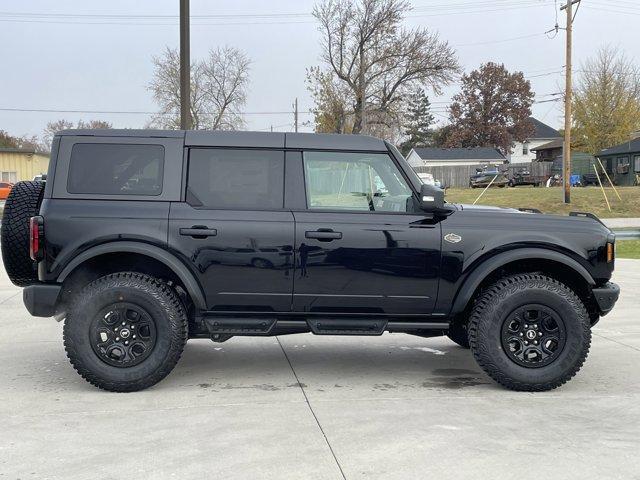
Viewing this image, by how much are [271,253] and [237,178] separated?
0.66 metres

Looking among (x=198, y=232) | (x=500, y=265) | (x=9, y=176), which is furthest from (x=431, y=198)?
(x=9, y=176)

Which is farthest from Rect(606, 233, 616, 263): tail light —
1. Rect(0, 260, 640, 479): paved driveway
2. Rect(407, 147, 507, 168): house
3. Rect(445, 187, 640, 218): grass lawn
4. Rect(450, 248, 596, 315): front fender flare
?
Rect(407, 147, 507, 168): house

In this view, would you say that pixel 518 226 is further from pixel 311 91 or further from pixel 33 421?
pixel 311 91

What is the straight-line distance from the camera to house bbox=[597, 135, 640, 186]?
45275 millimetres

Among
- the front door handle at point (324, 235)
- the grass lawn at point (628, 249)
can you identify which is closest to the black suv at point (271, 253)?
the front door handle at point (324, 235)

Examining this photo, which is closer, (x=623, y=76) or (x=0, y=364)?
(x=0, y=364)

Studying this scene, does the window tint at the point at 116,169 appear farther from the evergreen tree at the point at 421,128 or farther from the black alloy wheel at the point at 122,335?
the evergreen tree at the point at 421,128

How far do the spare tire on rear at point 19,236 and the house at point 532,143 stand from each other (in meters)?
84.5

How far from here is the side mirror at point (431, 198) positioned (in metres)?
4.93

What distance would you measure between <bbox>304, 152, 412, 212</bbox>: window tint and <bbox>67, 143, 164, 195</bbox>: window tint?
3.88ft

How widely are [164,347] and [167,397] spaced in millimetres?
378

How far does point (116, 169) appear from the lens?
5.12 metres

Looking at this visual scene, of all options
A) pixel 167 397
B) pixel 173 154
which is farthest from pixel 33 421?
pixel 173 154

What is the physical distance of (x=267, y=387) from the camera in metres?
5.29
